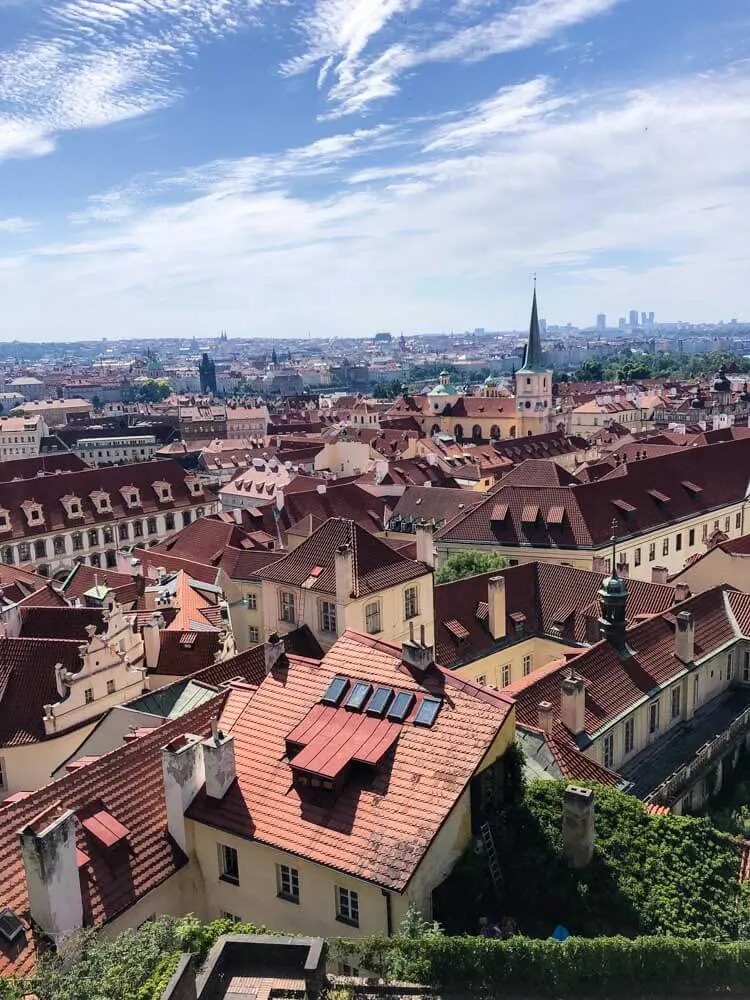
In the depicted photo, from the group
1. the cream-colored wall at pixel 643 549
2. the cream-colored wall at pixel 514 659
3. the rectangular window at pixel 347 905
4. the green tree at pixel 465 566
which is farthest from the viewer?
the cream-colored wall at pixel 643 549

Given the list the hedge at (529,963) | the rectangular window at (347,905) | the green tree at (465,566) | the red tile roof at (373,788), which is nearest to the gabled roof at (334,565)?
the red tile roof at (373,788)

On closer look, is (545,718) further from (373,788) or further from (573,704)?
(373,788)

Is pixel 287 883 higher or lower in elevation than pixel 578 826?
lower

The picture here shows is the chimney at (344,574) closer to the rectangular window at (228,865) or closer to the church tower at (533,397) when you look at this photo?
the rectangular window at (228,865)

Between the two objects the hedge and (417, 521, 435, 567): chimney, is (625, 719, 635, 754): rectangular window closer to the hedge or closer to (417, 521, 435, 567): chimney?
(417, 521, 435, 567): chimney

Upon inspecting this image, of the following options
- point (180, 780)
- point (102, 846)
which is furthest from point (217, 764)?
point (102, 846)

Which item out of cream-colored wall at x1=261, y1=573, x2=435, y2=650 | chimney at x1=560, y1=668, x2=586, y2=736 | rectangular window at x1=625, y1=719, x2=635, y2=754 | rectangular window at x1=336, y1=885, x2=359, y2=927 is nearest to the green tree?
cream-colored wall at x1=261, y1=573, x2=435, y2=650

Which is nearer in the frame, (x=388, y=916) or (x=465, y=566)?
(x=388, y=916)
